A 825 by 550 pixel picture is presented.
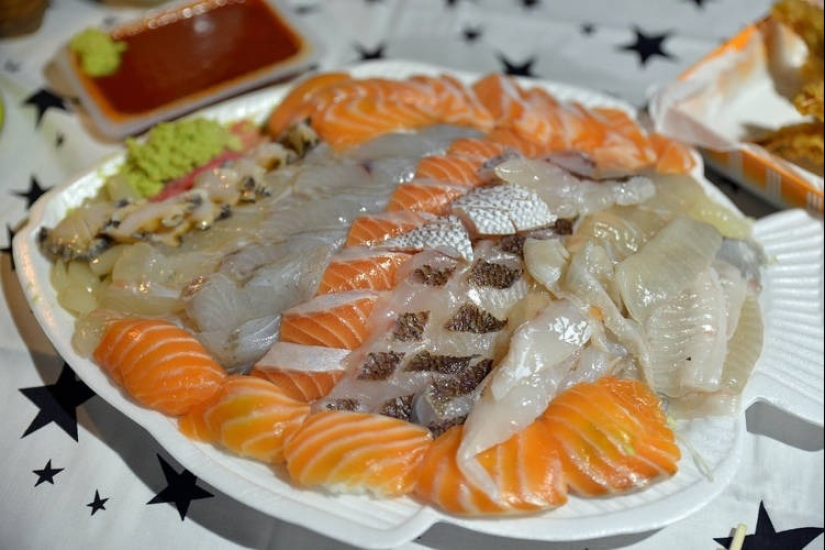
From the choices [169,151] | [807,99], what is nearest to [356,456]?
[169,151]

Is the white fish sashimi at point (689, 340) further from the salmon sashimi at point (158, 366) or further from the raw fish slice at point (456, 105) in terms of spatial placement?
the salmon sashimi at point (158, 366)

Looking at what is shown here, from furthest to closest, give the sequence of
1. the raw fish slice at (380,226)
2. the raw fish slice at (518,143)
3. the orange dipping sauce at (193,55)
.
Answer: the orange dipping sauce at (193,55) < the raw fish slice at (518,143) < the raw fish slice at (380,226)

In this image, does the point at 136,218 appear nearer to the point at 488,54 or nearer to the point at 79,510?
the point at 79,510

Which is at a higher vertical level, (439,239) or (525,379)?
(439,239)

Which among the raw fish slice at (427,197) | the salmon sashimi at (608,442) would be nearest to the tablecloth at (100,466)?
the salmon sashimi at (608,442)

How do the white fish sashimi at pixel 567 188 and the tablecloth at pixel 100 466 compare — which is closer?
the tablecloth at pixel 100 466

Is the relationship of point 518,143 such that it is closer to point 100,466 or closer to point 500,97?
point 500,97
